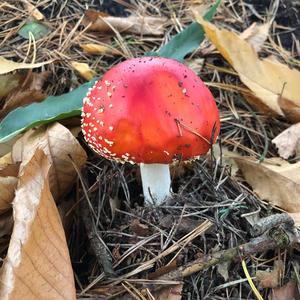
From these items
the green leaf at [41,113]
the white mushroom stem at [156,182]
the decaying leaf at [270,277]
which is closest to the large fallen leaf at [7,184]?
the green leaf at [41,113]

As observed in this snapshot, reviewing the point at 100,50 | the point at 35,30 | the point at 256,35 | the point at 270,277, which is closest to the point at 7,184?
the point at 270,277

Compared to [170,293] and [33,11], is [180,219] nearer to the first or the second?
[170,293]

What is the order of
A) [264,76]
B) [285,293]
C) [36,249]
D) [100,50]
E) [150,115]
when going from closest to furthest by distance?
[36,249]
[150,115]
[285,293]
[264,76]
[100,50]

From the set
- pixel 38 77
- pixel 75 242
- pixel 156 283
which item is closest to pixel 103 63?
pixel 38 77

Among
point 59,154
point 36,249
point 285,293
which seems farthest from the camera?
point 59,154

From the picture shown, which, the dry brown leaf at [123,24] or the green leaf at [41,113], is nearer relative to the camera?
the green leaf at [41,113]

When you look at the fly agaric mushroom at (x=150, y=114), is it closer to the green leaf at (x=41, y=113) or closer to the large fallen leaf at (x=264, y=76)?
the green leaf at (x=41, y=113)

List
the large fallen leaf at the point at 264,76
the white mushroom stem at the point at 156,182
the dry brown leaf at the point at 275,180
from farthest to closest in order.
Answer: the large fallen leaf at the point at 264,76 → the dry brown leaf at the point at 275,180 → the white mushroom stem at the point at 156,182
